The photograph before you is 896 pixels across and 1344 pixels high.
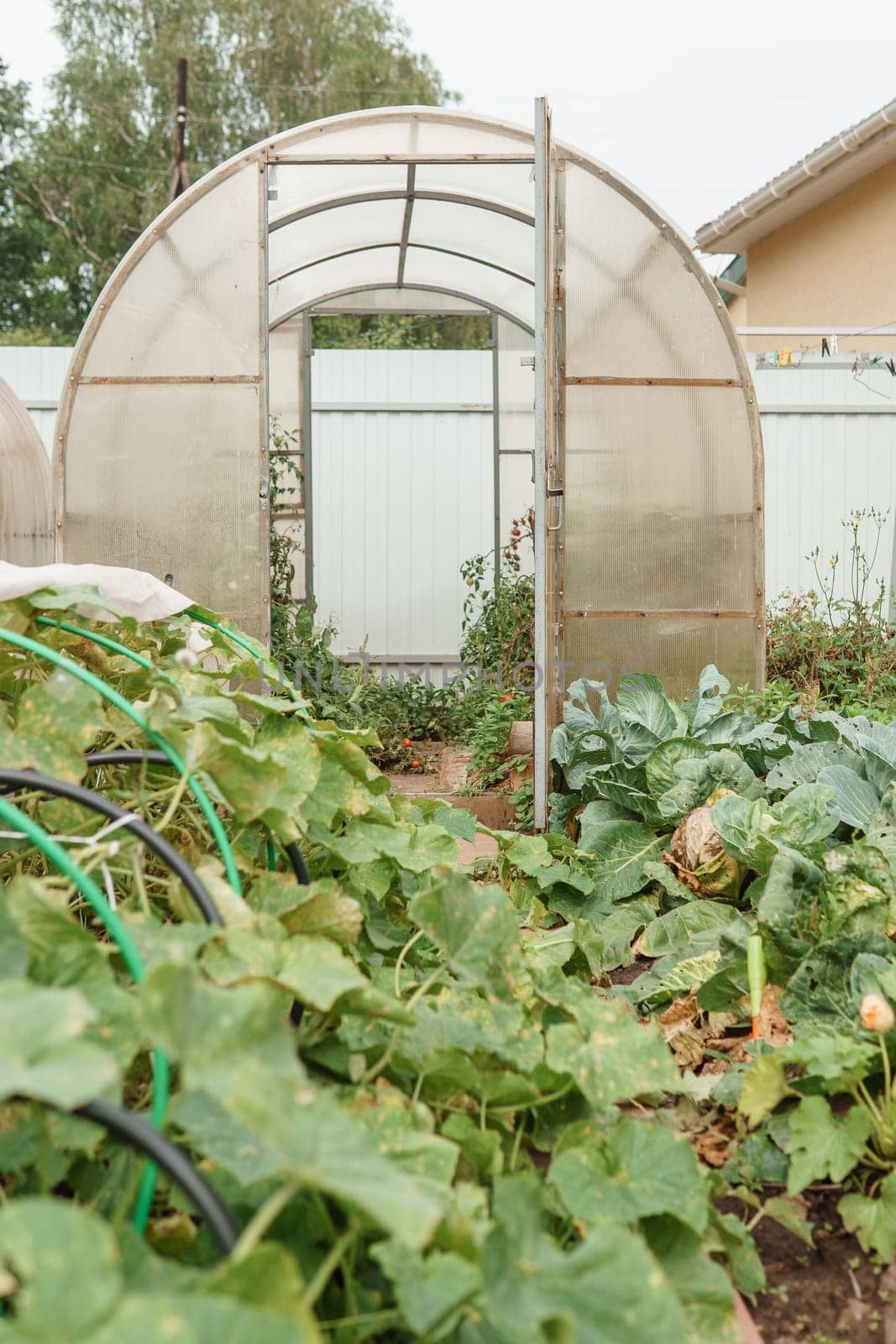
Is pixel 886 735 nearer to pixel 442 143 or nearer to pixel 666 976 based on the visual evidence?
pixel 666 976

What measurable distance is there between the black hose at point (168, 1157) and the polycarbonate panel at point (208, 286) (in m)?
4.26

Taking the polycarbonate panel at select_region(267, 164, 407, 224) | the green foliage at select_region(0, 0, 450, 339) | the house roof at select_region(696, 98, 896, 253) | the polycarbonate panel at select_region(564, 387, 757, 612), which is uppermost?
the green foliage at select_region(0, 0, 450, 339)

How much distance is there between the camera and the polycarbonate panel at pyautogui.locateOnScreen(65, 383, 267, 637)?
16.1ft

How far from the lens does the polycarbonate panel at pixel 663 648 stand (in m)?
4.83

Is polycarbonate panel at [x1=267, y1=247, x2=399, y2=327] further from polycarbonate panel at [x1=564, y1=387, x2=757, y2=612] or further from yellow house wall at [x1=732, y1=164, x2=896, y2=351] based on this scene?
yellow house wall at [x1=732, y1=164, x2=896, y2=351]

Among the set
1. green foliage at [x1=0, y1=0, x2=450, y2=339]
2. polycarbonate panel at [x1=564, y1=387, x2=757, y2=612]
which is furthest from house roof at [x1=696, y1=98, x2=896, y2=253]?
green foliage at [x1=0, y1=0, x2=450, y2=339]

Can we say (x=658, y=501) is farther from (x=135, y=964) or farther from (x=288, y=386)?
(x=135, y=964)

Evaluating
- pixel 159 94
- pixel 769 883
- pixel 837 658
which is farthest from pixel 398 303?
pixel 159 94

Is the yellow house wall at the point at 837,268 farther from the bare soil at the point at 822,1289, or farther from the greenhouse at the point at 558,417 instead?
the bare soil at the point at 822,1289

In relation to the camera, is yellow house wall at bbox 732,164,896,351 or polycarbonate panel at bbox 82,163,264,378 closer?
polycarbonate panel at bbox 82,163,264,378

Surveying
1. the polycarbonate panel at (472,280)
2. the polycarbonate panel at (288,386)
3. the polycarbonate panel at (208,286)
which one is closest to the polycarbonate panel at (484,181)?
the polycarbonate panel at (208,286)

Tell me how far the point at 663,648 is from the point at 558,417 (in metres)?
1.08

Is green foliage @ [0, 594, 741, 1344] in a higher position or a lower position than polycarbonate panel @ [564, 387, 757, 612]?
lower

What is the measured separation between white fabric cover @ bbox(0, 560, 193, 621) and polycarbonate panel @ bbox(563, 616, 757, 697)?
237 cm
